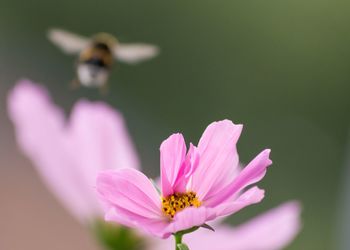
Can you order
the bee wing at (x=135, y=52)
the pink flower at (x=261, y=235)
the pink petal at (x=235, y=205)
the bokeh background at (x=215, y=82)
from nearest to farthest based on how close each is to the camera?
the pink petal at (x=235, y=205) < the pink flower at (x=261, y=235) < the bee wing at (x=135, y=52) < the bokeh background at (x=215, y=82)

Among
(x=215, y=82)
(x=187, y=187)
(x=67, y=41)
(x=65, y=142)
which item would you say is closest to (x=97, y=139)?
(x=65, y=142)

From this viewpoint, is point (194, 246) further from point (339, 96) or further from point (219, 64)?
point (219, 64)

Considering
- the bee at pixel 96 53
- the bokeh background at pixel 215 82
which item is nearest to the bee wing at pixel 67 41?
the bee at pixel 96 53

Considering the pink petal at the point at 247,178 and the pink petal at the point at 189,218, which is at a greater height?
the pink petal at the point at 247,178

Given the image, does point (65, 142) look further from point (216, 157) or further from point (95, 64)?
point (216, 157)

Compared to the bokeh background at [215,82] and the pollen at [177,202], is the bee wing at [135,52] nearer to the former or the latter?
the pollen at [177,202]

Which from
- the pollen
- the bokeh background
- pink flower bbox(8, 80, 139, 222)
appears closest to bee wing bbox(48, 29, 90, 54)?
pink flower bbox(8, 80, 139, 222)

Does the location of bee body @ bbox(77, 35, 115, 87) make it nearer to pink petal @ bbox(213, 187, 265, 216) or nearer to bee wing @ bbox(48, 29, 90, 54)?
bee wing @ bbox(48, 29, 90, 54)
